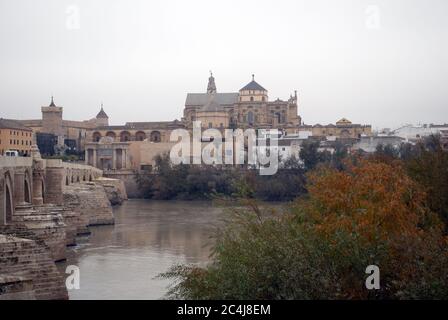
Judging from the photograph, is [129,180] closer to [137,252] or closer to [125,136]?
[125,136]

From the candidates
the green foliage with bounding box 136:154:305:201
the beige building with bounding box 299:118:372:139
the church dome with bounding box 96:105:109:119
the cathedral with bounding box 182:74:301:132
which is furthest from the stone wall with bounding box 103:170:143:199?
the church dome with bounding box 96:105:109:119

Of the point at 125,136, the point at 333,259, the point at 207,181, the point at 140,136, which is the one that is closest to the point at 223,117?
the point at 140,136

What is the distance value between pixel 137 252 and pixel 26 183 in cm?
360

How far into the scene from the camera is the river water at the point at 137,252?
15.2 metres

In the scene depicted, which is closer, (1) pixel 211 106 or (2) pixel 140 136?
(1) pixel 211 106

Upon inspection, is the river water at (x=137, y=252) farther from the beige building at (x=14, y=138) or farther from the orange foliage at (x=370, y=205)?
the beige building at (x=14, y=138)

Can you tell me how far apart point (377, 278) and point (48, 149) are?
53.5 metres

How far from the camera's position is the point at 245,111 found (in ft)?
215

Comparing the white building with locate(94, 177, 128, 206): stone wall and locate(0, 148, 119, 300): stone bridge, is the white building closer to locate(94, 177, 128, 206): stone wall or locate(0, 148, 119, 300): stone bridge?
locate(94, 177, 128, 206): stone wall

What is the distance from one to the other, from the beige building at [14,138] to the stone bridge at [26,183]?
19.8 m

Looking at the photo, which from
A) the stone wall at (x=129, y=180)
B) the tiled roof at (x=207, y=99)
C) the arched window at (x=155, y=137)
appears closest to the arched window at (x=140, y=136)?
the arched window at (x=155, y=137)

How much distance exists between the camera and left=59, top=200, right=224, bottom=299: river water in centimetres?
1524

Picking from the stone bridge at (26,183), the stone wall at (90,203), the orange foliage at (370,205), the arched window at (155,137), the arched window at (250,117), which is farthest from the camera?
the arched window at (155,137)
